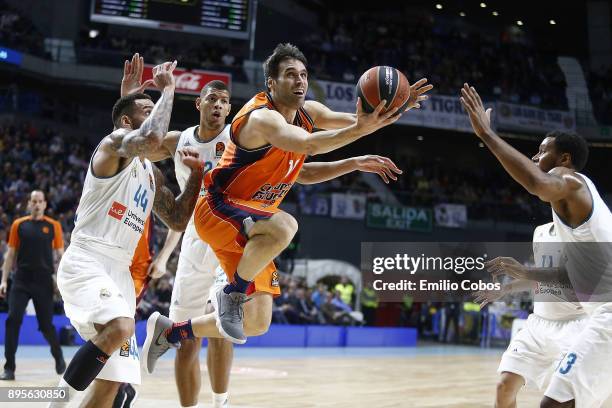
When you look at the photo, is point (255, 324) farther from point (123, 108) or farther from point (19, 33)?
point (19, 33)

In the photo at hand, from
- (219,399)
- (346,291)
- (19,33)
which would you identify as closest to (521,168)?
(219,399)

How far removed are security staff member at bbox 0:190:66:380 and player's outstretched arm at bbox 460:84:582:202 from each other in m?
5.85

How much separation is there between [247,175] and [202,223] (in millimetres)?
436

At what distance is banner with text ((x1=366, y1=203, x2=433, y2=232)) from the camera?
22.8 meters

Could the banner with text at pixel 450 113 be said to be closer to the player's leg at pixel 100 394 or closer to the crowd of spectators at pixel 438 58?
the crowd of spectators at pixel 438 58

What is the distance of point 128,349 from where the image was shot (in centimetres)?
460

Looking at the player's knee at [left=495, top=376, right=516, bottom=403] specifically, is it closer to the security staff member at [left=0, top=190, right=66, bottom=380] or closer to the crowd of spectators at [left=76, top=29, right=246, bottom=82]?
the security staff member at [left=0, top=190, right=66, bottom=380]

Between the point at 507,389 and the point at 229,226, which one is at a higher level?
the point at 229,226

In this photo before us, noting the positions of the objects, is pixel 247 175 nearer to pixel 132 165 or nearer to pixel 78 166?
pixel 132 165

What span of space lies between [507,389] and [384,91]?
2127 mm

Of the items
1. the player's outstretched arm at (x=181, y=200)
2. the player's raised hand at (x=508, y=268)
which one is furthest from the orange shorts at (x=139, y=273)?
the player's raised hand at (x=508, y=268)

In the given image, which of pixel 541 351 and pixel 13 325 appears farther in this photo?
pixel 13 325

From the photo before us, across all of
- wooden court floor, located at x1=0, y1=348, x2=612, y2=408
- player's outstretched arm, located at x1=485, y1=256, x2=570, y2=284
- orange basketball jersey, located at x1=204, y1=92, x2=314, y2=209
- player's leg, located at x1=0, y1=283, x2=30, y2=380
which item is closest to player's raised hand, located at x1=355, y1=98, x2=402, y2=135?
orange basketball jersey, located at x1=204, y1=92, x2=314, y2=209

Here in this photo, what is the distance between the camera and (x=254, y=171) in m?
4.80
